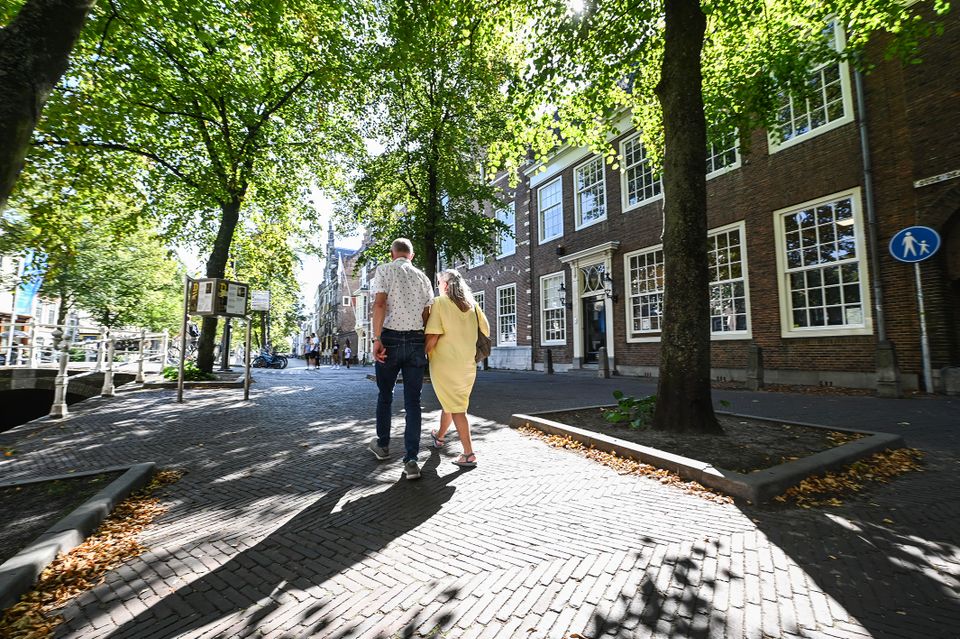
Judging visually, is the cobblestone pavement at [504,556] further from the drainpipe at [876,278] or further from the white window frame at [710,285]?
the white window frame at [710,285]

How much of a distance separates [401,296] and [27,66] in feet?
8.79

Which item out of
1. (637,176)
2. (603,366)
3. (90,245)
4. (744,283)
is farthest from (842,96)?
(90,245)

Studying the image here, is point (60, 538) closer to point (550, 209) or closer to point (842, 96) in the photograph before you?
point (842, 96)

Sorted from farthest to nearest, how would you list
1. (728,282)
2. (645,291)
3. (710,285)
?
(645,291)
(710,285)
(728,282)

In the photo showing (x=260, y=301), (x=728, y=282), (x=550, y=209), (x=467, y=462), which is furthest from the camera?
(x=550, y=209)

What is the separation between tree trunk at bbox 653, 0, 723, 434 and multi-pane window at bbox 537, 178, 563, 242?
12843 mm

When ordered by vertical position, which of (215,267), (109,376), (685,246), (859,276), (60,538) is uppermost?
(215,267)

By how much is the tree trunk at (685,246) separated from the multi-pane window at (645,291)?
28.5 ft

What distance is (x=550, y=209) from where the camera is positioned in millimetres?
18922

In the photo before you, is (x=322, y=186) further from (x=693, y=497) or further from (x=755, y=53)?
(x=693, y=497)

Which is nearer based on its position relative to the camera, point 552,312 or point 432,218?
point 432,218

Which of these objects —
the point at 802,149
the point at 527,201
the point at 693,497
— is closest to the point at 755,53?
the point at 802,149

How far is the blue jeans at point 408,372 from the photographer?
366cm

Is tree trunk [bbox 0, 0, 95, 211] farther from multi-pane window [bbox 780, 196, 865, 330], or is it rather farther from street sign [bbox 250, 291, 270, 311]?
street sign [bbox 250, 291, 270, 311]
